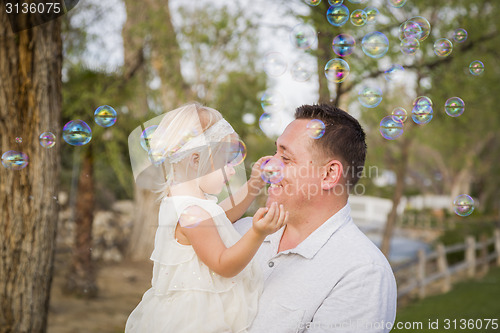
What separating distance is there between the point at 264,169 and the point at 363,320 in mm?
861

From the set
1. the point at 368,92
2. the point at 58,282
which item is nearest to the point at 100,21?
the point at 58,282

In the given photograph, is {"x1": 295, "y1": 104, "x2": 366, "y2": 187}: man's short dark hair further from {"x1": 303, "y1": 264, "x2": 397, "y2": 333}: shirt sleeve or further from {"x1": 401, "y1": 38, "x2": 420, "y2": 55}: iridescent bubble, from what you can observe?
{"x1": 401, "y1": 38, "x2": 420, "y2": 55}: iridescent bubble

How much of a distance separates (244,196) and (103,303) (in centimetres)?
739

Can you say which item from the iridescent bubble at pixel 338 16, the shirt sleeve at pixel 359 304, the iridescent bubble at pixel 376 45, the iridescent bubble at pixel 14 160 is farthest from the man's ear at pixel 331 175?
the iridescent bubble at pixel 338 16

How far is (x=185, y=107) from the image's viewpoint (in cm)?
239

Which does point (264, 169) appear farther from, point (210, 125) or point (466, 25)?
point (466, 25)

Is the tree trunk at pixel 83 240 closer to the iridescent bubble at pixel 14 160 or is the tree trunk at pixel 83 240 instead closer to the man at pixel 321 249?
the iridescent bubble at pixel 14 160

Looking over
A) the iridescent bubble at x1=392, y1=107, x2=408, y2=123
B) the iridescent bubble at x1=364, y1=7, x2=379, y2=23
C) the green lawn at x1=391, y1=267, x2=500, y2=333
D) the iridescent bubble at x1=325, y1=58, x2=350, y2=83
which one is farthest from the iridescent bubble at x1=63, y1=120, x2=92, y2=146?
the green lawn at x1=391, y1=267, x2=500, y2=333

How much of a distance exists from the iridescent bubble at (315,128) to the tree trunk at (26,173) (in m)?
1.71

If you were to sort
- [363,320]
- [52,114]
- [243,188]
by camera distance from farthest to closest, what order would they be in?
1. [52,114]
2. [243,188]
3. [363,320]

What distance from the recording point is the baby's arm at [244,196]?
8.59 feet

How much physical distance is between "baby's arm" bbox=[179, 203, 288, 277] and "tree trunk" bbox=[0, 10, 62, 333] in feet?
4.73

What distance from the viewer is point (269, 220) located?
1.92m

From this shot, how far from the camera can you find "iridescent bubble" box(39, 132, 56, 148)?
315 centimetres
